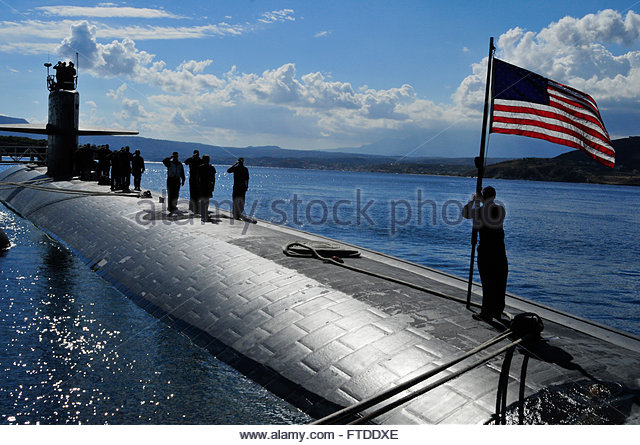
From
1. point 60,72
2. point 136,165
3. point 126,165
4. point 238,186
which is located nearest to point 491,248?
point 238,186

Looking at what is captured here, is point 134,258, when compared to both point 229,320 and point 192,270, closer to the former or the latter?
point 192,270

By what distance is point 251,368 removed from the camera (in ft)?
24.3

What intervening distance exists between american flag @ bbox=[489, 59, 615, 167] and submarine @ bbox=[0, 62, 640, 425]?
248 centimetres

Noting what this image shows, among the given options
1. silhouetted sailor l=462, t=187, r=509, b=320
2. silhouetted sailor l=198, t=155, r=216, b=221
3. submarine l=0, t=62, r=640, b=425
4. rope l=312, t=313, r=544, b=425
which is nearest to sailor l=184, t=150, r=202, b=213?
silhouetted sailor l=198, t=155, r=216, b=221

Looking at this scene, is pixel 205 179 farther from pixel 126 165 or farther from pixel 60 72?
pixel 60 72

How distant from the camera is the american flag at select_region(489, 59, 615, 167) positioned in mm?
7133

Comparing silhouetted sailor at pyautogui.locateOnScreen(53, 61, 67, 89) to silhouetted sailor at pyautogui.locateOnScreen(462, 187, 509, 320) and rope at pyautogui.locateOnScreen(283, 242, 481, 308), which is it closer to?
rope at pyautogui.locateOnScreen(283, 242, 481, 308)

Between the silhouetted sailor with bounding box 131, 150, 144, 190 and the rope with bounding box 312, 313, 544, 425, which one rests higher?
the silhouetted sailor with bounding box 131, 150, 144, 190

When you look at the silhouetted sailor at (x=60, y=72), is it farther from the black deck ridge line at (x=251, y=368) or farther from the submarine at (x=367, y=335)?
the black deck ridge line at (x=251, y=368)

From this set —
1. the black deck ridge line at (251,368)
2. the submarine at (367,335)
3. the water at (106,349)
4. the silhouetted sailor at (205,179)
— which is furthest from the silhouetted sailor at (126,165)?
the black deck ridge line at (251,368)

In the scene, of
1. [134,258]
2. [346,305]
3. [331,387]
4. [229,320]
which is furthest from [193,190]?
[331,387]

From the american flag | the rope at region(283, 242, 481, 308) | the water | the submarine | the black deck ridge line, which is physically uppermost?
the american flag

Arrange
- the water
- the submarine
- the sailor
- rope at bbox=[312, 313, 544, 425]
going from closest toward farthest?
rope at bbox=[312, 313, 544, 425], the submarine, the water, the sailor
